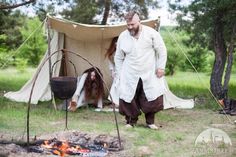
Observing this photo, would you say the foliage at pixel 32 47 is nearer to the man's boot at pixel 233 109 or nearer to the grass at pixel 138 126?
the grass at pixel 138 126

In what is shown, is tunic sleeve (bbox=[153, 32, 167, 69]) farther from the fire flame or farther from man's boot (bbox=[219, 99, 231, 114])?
man's boot (bbox=[219, 99, 231, 114])

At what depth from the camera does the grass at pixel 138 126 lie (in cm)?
441

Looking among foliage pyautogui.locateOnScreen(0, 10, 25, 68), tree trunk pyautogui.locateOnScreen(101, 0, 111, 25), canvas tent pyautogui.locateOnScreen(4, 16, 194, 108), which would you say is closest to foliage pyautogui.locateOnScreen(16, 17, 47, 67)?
foliage pyautogui.locateOnScreen(0, 10, 25, 68)

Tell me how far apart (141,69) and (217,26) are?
3782 millimetres

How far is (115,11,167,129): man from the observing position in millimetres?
5184

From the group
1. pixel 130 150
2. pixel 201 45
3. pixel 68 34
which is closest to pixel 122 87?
pixel 130 150

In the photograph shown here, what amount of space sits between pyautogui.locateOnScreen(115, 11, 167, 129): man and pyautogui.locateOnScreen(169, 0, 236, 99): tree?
2.78 m

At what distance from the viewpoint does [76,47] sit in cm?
791

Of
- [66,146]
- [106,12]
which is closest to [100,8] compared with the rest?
[106,12]

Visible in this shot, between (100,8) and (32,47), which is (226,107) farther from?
(32,47)

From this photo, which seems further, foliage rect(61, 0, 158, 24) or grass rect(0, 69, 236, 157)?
foliage rect(61, 0, 158, 24)

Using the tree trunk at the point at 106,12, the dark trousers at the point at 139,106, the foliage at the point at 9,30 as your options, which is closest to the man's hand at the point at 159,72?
the dark trousers at the point at 139,106

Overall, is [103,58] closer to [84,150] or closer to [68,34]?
[68,34]

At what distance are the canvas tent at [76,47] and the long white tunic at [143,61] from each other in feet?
5.91
